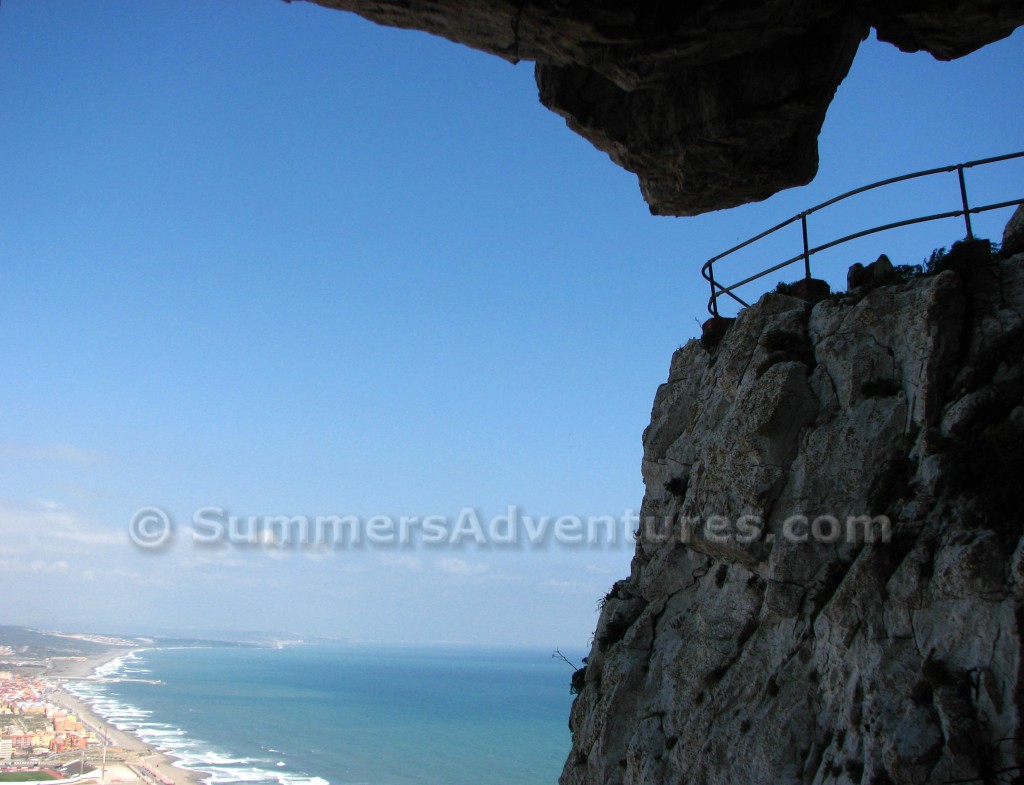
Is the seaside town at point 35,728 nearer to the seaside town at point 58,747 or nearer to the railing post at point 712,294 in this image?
the seaside town at point 58,747

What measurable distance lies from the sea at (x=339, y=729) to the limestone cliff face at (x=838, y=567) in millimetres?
72276

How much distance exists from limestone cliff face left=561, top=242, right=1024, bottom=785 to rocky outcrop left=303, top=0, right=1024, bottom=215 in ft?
8.96

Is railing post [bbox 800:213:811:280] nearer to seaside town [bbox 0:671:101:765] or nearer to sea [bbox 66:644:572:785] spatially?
sea [bbox 66:644:572:785]

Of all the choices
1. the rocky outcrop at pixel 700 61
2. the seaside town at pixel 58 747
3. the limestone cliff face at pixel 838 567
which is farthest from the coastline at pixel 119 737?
the rocky outcrop at pixel 700 61

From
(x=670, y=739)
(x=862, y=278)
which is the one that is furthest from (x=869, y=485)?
(x=670, y=739)

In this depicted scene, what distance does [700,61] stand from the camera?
28.2ft

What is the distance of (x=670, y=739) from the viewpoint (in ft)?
35.2

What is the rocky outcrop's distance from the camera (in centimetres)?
754

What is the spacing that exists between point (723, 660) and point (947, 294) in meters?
5.73

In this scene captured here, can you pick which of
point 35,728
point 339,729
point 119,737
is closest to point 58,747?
point 119,737

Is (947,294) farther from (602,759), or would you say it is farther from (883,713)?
(602,759)

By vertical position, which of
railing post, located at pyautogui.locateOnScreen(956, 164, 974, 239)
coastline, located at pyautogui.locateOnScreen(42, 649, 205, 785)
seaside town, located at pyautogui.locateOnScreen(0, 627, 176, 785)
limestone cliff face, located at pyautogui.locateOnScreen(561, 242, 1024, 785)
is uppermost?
railing post, located at pyautogui.locateOnScreen(956, 164, 974, 239)

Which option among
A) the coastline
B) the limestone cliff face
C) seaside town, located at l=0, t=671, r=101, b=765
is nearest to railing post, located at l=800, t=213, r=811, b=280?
the limestone cliff face

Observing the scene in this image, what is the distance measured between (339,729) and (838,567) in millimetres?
113691
